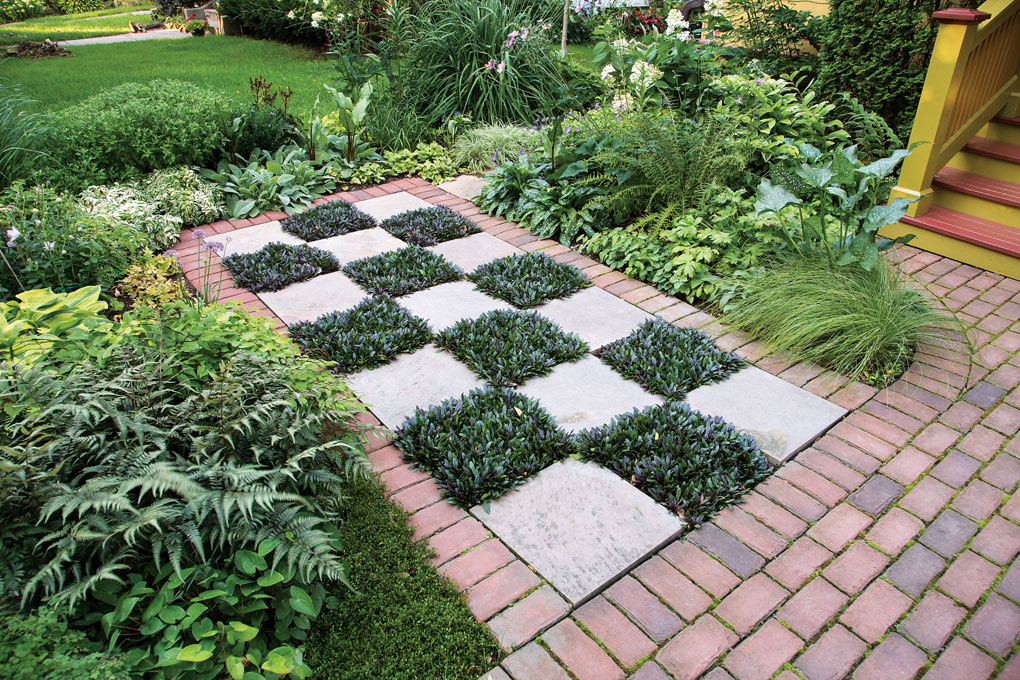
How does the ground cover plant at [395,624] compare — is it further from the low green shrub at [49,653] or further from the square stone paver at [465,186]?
the square stone paver at [465,186]

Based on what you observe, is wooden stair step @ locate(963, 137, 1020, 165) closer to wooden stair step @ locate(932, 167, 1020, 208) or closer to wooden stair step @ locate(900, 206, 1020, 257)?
wooden stair step @ locate(932, 167, 1020, 208)

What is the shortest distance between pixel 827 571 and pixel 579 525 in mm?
786

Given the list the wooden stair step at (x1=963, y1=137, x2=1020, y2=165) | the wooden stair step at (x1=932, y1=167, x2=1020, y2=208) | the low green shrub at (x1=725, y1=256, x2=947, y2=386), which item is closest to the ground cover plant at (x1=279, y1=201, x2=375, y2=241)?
the low green shrub at (x1=725, y1=256, x2=947, y2=386)

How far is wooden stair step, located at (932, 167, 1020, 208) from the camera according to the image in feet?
13.9

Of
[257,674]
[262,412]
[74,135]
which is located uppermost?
[74,135]

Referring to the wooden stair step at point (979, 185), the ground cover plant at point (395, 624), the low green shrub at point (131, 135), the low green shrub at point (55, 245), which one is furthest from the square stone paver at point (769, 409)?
the low green shrub at point (131, 135)

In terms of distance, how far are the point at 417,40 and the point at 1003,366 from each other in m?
5.48

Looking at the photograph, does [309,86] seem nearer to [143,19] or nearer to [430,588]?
[430,588]

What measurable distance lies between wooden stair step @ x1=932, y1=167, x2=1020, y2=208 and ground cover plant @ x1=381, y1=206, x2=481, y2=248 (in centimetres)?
313

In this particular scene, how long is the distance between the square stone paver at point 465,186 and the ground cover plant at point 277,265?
1.45 m

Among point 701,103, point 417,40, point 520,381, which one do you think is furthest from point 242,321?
point 417,40

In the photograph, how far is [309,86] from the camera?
830cm

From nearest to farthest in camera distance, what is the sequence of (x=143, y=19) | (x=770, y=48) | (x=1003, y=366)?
(x=1003, y=366) → (x=770, y=48) → (x=143, y=19)

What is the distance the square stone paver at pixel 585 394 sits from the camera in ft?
9.07
